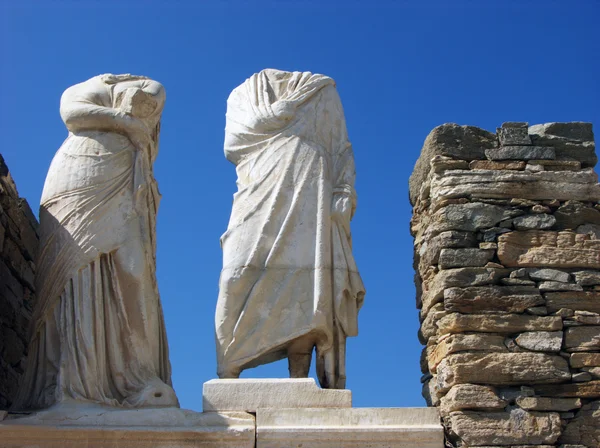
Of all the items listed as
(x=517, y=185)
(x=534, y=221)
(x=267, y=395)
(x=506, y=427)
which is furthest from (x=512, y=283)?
(x=267, y=395)

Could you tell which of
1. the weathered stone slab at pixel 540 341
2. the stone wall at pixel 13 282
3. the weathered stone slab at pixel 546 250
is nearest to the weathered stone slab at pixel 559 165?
the weathered stone slab at pixel 546 250

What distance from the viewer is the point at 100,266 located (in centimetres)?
624

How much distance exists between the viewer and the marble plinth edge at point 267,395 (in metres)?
6.03

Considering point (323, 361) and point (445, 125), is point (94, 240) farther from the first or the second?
point (445, 125)

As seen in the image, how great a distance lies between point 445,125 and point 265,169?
136 centimetres

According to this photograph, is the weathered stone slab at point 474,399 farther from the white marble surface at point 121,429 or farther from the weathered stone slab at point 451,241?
the white marble surface at point 121,429

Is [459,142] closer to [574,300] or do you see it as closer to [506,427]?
[574,300]

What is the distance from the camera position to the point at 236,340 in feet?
20.6

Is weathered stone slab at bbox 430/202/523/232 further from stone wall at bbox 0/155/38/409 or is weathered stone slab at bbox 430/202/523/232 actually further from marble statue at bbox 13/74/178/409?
stone wall at bbox 0/155/38/409

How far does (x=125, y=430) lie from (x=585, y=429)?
279 cm

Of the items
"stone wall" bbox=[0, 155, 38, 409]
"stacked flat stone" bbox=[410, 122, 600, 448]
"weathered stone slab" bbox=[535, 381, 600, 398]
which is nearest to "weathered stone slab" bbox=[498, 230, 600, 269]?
"stacked flat stone" bbox=[410, 122, 600, 448]

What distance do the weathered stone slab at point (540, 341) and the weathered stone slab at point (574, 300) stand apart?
19cm

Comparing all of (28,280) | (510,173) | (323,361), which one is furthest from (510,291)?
(28,280)

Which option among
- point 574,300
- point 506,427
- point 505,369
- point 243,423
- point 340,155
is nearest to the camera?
point 243,423
